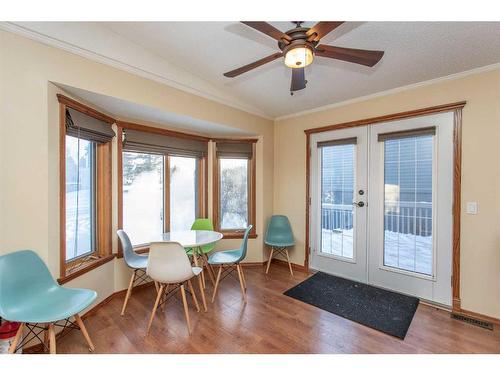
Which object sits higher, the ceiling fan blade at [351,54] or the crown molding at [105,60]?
the crown molding at [105,60]

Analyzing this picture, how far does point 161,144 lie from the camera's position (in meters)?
2.94

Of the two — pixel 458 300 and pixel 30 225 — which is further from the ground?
pixel 30 225

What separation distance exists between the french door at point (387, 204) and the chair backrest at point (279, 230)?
0.36 metres

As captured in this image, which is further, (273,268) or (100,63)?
(273,268)

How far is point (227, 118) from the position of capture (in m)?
3.05

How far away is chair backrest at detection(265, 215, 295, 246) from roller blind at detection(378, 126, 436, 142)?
5.74 ft

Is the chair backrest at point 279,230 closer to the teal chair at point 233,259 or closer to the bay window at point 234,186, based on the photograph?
the bay window at point 234,186

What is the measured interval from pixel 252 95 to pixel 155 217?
6.87ft

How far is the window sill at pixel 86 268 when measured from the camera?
1.92m

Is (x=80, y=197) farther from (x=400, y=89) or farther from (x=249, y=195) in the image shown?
(x=400, y=89)

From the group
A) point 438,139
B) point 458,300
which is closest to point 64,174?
point 438,139

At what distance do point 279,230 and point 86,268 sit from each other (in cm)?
247

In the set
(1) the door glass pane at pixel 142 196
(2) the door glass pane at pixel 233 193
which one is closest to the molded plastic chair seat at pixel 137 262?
(1) the door glass pane at pixel 142 196
